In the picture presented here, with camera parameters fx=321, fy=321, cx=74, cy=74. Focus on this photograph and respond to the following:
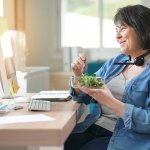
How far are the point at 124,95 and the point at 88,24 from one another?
231 centimetres

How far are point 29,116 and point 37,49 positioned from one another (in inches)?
91.8

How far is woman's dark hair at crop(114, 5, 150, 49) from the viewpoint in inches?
58.8

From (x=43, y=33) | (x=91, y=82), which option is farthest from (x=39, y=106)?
(x=43, y=33)

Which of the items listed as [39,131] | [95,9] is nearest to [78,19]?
[95,9]

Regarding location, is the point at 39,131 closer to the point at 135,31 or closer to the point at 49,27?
the point at 135,31

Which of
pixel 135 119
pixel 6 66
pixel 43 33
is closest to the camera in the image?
pixel 135 119

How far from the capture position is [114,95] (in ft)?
4.95

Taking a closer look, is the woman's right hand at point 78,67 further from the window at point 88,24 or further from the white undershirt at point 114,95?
the window at point 88,24

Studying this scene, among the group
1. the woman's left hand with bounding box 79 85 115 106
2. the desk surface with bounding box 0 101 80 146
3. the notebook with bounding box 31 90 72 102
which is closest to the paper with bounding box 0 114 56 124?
the desk surface with bounding box 0 101 80 146

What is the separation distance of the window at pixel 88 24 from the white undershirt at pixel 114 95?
2.11m

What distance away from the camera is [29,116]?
4.36 ft

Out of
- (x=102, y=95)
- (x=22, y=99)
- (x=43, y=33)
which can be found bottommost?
(x=22, y=99)

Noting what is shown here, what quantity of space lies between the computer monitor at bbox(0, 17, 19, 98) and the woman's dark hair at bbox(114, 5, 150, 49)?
0.60 m

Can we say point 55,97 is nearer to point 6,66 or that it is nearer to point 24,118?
point 6,66
